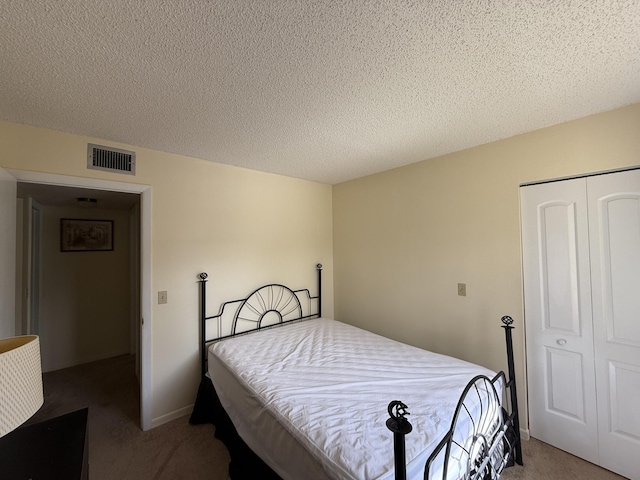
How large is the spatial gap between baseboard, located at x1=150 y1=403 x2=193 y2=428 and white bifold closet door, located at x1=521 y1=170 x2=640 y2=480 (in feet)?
9.63

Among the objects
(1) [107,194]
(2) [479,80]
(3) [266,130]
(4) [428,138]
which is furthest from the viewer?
(1) [107,194]

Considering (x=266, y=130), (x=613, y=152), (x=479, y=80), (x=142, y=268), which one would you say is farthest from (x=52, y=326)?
(x=613, y=152)

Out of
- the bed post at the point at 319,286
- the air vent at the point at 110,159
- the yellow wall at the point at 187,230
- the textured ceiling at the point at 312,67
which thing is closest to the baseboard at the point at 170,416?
the yellow wall at the point at 187,230

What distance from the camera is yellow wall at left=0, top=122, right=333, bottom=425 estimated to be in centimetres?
197

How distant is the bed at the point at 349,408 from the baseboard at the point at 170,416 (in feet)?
0.76

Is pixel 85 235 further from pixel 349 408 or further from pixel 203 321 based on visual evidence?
pixel 349 408

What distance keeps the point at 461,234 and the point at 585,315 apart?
100 centimetres

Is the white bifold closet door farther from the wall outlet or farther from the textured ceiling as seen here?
the wall outlet

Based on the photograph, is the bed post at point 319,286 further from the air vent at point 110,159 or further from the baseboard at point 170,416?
the air vent at point 110,159

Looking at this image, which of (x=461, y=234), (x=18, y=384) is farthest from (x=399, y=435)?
(x=461, y=234)

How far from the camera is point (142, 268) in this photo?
227cm

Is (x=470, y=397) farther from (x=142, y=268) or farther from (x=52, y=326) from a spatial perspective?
(x=52, y=326)

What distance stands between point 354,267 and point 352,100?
7.12 ft

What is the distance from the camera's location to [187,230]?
8.21 ft
